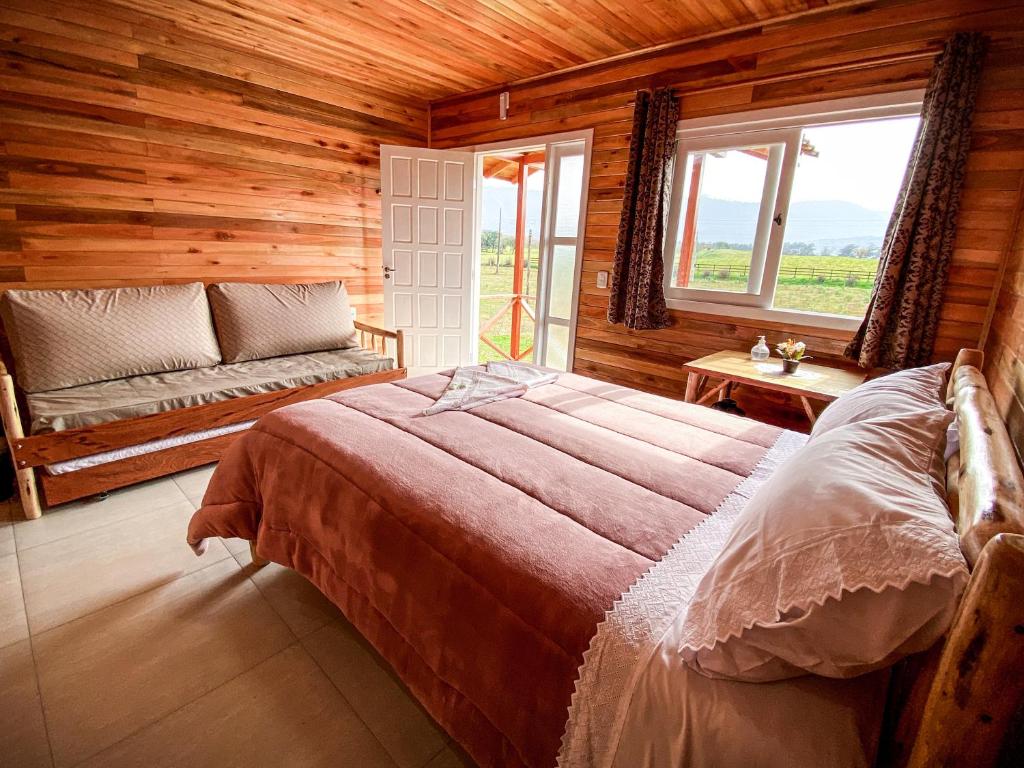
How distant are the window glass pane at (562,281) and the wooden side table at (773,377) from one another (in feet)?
4.41

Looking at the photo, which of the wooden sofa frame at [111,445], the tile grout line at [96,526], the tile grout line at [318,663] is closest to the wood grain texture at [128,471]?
the wooden sofa frame at [111,445]

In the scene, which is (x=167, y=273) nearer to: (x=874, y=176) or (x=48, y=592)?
(x=48, y=592)

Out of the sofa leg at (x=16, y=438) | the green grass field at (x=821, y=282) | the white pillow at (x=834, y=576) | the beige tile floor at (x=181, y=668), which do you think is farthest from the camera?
the green grass field at (x=821, y=282)

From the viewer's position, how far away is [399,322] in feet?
14.2

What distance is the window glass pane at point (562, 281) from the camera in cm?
387

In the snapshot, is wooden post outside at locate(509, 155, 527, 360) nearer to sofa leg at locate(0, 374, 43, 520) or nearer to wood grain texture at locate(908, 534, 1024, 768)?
sofa leg at locate(0, 374, 43, 520)

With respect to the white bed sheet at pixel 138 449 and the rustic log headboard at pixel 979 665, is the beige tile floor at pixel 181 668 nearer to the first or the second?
the white bed sheet at pixel 138 449

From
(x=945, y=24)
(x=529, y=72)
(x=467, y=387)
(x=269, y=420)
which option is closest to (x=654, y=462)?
(x=467, y=387)

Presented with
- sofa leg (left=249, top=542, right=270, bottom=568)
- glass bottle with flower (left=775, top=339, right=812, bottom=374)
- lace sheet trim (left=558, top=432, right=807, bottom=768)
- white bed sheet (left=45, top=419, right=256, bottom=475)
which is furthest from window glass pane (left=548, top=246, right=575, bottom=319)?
lace sheet trim (left=558, top=432, right=807, bottom=768)

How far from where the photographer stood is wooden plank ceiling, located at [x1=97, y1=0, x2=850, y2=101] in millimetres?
2578

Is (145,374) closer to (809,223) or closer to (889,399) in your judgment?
(889,399)

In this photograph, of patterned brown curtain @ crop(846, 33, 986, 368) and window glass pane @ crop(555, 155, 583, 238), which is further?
window glass pane @ crop(555, 155, 583, 238)

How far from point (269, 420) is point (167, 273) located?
88.5 inches

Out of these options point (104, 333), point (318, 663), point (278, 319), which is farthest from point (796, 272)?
point (104, 333)
